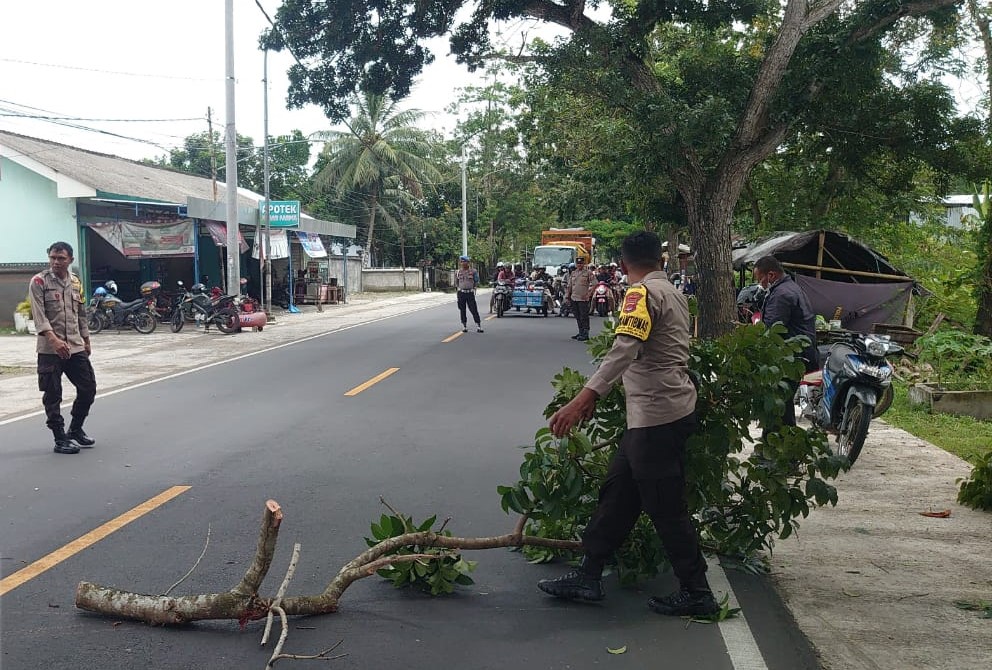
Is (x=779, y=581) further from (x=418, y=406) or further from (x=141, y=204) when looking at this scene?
(x=141, y=204)

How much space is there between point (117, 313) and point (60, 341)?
16.4 m

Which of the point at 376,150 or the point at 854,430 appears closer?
the point at 854,430

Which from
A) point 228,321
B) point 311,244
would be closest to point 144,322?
point 228,321

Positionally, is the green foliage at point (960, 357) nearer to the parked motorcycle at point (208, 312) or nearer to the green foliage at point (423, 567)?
the green foliage at point (423, 567)

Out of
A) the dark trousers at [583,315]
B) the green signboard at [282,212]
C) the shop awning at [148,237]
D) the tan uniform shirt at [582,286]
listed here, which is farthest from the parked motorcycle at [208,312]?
the dark trousers at [583,315]

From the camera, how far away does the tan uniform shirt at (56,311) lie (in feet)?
26.5

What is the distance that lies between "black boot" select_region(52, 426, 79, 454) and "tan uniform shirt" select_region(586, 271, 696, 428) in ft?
18.8

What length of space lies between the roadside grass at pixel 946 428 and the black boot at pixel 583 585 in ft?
16.1

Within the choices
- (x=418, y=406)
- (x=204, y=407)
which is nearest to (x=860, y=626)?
(x=418, y=406)

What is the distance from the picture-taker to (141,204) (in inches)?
1002

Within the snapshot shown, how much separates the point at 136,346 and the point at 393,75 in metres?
7.98

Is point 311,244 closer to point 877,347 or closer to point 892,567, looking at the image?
point 877,347

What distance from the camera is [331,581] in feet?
15.5

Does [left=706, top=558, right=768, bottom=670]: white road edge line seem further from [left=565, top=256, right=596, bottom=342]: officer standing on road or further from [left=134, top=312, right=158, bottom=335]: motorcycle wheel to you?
[left=134, top=312, right=158, bottom=335]: motorcycle wheel
